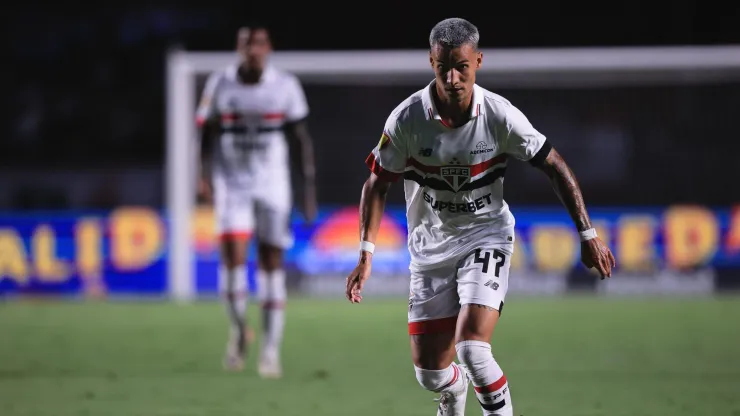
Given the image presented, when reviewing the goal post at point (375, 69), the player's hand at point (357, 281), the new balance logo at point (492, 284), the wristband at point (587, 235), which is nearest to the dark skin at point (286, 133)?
the player's hand at point (357, 281)

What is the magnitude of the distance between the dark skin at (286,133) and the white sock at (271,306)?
0.23 feet

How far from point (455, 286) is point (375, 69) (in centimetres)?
1079

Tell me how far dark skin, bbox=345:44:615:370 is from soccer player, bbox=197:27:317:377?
10.9 ft

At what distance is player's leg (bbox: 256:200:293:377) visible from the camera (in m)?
8.81

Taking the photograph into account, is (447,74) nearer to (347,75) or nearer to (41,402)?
(41,402)

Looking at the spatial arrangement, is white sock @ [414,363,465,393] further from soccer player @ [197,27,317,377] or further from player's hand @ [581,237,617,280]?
soccer player @ [197,27,317,377]

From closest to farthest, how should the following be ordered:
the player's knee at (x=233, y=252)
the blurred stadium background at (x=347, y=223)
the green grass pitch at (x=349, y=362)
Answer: the green grass pitch at (x=349, y=362) → the blurred stadium background at (x=347, y=223) → the player's knee at (x=233, y=252)

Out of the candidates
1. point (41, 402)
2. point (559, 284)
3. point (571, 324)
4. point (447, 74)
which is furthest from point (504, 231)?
point (559, 284)

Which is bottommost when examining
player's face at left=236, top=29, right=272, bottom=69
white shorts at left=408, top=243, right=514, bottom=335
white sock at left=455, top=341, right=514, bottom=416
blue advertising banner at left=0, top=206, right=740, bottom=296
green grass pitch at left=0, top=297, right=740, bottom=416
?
blue advertising banner at left=0, top=206, right=740, bottom=296

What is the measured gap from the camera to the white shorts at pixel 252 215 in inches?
355

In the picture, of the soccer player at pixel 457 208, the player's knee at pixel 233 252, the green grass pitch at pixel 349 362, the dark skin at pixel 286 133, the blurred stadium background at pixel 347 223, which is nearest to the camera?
the soccer player at pixel 457 208

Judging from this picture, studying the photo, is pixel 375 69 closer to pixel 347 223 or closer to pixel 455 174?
pixel 347 223

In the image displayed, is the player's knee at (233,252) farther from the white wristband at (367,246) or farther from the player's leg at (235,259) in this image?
the white wristband at (367,246)

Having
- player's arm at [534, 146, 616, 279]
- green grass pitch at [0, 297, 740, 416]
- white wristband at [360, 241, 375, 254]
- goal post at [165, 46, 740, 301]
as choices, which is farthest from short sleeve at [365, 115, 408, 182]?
goal post at [165, 46, 740, 301]
